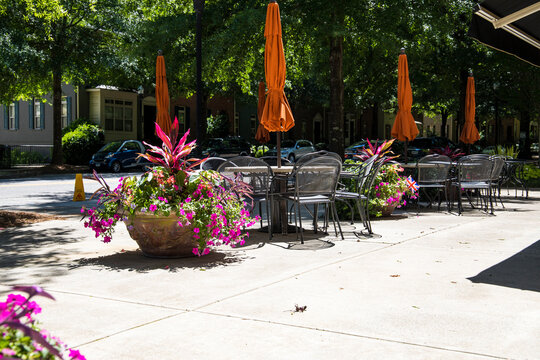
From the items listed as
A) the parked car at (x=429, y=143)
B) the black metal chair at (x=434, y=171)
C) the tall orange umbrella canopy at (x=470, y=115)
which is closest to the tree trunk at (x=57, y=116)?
the parked car at (x=429, y=143)

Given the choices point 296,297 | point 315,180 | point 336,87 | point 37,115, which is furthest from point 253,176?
point 37,115

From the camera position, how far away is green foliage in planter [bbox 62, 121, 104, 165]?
3238 cm

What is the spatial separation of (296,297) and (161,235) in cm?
209

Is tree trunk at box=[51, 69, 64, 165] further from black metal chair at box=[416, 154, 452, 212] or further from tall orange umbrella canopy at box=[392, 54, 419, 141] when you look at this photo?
black metal chair at box=[416, 154, 452, 212]

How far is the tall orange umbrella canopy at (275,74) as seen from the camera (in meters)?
8.65

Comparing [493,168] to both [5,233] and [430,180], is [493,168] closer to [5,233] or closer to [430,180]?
[430,180]

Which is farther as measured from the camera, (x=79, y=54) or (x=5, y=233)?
(x=79, y=54)

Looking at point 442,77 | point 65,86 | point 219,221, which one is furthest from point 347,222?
point 65,86

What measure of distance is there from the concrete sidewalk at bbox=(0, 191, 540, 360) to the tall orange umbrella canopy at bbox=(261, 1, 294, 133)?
172 cm

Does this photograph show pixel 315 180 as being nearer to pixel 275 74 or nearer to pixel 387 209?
pixel 275 74

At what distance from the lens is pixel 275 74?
340 inches

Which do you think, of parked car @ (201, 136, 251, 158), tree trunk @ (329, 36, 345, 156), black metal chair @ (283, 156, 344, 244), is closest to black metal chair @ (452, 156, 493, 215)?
black metal chair @ (283, 156, 344, 244)

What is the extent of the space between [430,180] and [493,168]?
1.14m

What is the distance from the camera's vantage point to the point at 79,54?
26.9 meters
